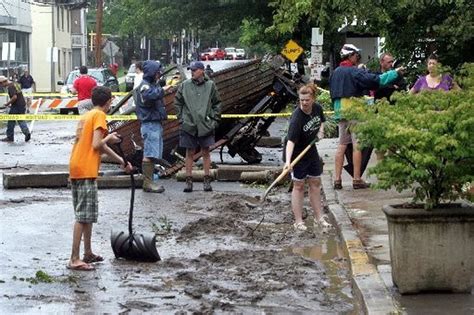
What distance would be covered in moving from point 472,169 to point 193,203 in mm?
6679

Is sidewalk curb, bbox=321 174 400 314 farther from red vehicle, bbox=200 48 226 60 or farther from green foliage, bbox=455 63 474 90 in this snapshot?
red vehicle, bbox=200 48 226 60

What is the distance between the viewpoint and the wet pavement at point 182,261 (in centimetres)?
846

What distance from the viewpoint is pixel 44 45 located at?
7250 centimetres

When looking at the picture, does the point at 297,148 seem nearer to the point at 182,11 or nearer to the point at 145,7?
the point at 182,11

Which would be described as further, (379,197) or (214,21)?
(214,21)

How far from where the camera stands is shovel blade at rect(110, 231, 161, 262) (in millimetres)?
10008

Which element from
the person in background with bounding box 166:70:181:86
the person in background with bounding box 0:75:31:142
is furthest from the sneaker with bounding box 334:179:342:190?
the person in background with bounding box 0:75:31:142

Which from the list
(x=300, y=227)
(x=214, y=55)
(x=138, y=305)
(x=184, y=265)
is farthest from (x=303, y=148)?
(x=214, y=55)

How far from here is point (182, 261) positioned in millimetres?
10203

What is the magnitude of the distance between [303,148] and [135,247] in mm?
2633

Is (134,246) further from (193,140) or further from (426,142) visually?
(193,140)

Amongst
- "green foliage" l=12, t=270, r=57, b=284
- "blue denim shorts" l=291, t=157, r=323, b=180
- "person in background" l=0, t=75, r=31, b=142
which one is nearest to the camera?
"green foliage" l=12, t=270, r=57, b=284

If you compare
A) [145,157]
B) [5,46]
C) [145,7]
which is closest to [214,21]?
[145,7]

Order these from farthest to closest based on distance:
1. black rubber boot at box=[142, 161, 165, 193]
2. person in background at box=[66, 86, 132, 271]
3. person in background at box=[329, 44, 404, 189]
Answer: black rubber boot at box=[142, 161, 165, 193] < person in background at box=[329, 44, 404, 189] < person in background at box=[66, 86, 132, 271]
